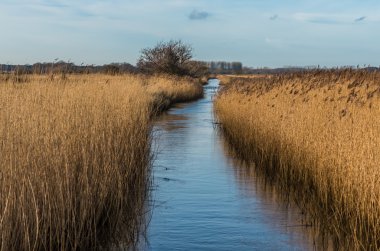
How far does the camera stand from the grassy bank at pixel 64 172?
4750 millimetres

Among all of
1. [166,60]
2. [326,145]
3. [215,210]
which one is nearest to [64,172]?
[215,210]

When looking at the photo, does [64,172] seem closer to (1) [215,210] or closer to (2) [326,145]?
(1) [215,210]

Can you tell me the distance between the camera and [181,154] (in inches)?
512

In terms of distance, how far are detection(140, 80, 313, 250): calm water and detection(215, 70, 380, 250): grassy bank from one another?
0.39 meters

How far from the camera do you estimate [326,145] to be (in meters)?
7.39

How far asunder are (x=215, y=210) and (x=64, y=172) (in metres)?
2.92

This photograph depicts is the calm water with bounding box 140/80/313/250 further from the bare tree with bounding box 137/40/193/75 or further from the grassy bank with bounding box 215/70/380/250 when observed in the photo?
the bare tree with bounding box 137/40/193/75

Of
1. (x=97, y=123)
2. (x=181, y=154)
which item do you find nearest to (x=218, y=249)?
(x=97, y=123)

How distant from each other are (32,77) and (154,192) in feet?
8.92

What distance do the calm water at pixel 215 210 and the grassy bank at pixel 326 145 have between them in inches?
15.4

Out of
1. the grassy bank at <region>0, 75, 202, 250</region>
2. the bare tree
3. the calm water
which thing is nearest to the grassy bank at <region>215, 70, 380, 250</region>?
the calm water

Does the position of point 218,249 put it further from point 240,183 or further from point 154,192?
point 240,183

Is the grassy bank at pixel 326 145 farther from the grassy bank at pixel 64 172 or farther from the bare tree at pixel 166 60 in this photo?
the bare tree at pixel 166 60

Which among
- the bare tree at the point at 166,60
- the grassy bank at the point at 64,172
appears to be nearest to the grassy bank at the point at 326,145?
the grassy bank at the point at 64,172
